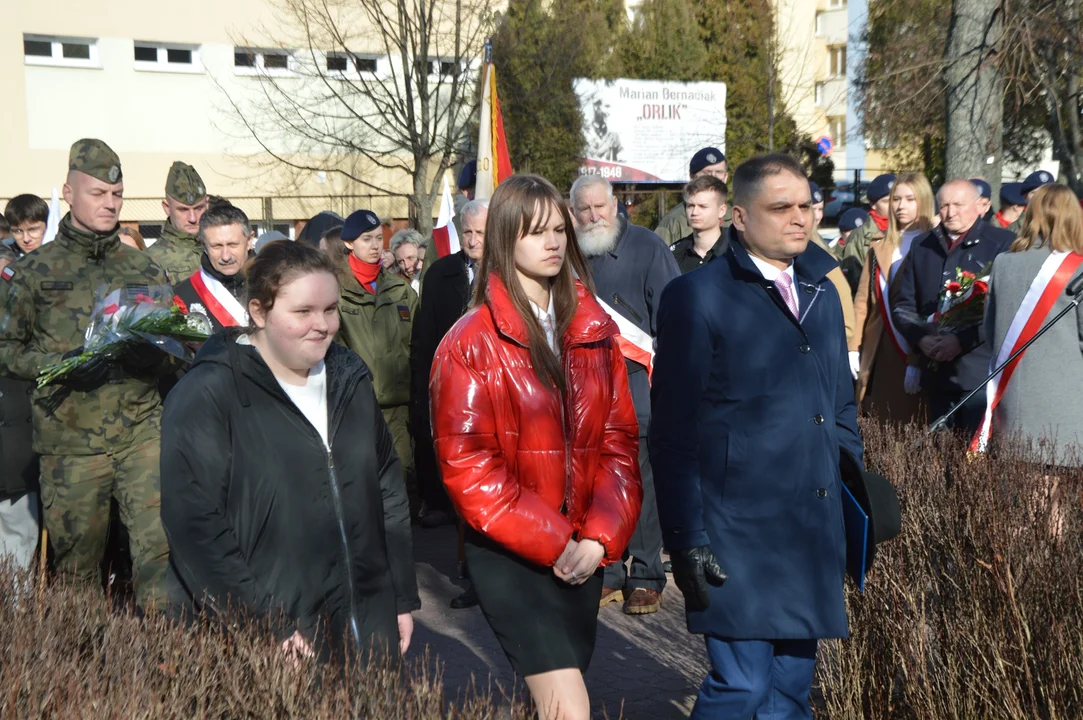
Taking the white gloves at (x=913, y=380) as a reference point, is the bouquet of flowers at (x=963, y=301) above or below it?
above

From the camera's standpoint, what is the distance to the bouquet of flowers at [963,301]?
23.4 ft

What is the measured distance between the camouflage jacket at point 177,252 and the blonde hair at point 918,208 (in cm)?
485

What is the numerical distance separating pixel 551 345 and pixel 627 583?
327cm

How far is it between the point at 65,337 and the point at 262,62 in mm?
26055

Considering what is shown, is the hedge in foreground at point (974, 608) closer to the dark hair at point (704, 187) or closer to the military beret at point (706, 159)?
the dark hair at point (704, 187)

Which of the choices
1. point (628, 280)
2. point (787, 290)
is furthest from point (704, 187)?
point (787, 290)

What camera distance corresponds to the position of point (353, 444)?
375 centimetres

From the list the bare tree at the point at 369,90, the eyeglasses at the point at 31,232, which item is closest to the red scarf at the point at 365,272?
the eyeglasses at the point at 31,232

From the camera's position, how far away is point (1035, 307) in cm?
605

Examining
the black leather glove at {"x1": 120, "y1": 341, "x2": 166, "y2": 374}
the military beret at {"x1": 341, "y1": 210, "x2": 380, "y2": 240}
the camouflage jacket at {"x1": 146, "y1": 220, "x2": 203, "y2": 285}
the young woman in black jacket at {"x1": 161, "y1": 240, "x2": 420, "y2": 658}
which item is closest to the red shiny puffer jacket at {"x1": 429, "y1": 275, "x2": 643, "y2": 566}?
the young woman in black jacket at {"x1": 161, "y1": 240, "x2": 420, "y2": 658}

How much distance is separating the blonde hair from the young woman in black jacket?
227 inches

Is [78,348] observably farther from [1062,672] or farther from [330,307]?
[1062,672]

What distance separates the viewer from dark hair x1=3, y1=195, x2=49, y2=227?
32.9 ft

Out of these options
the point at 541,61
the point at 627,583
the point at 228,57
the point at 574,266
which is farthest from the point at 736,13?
the point at 574,266
